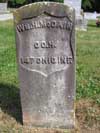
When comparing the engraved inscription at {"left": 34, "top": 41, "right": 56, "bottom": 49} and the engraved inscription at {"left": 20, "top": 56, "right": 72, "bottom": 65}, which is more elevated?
the engraved inscription at {"left": 34, "top": 41, "right": 56, "bottom": 49}

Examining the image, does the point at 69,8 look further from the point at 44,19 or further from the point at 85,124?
the point at 85,124

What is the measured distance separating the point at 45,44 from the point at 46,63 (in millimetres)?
232

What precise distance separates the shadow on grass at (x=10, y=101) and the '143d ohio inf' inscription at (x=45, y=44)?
90 centimetres

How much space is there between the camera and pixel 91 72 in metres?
9.20

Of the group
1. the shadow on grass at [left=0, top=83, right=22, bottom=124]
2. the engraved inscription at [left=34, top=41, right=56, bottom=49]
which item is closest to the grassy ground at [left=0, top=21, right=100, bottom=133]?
the shadow on grass at [left=0, top=83, right=22, bottom=124]

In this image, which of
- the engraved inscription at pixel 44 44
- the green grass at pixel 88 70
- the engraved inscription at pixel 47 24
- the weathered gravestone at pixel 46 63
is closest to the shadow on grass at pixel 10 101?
the weathered gravestone at pixel 46 63

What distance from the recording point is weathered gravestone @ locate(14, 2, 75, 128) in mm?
5508

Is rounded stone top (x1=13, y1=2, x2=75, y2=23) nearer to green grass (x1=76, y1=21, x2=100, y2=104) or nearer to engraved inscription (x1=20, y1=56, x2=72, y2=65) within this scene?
engraved inscription (x1=20, y1=56, x2=72, y2=65)

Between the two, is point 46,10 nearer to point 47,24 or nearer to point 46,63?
point 47,24

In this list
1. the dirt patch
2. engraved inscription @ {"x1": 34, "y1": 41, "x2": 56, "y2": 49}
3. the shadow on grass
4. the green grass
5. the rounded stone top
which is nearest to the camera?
the rounded stone top

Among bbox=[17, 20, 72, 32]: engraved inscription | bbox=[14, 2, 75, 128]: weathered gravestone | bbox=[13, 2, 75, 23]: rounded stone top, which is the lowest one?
bbox=[14, 2, 75, 128]: weathered gravestone

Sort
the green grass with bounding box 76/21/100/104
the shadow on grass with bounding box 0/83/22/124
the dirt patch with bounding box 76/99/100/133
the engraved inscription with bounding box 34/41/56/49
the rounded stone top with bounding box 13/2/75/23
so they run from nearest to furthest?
the rounded stone top with bounding box 13/2/75/23, the engraved inscription with bounding box 34/41/56/49, the dirt patch with bounding box 76/99/100/133, the shadow on grass with bounding box 0/83/22/124, the green grass with bounding box 76/21/100/104

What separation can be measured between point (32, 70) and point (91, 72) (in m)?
3.64

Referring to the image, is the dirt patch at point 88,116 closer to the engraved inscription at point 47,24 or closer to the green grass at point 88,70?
the green grass at point 88,70
